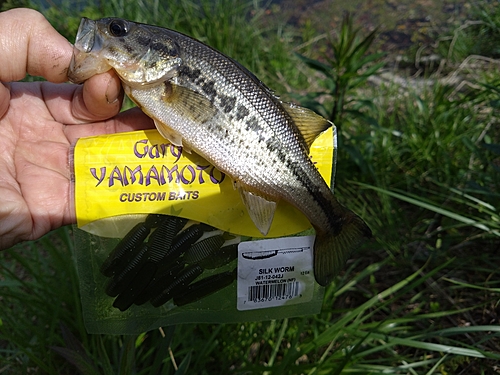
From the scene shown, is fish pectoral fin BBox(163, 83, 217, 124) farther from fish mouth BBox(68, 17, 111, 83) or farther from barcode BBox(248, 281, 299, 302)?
barcode BBox(248, 281, 299, 302)

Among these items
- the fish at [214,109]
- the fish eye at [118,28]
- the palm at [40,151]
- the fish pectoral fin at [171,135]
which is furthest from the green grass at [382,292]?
the fish eye at [118,28]

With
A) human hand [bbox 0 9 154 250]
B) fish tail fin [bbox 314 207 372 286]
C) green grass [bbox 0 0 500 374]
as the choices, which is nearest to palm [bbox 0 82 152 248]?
human hand [bbox 0 9 154 250]

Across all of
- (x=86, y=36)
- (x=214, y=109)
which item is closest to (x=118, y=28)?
(x=86, y=36)

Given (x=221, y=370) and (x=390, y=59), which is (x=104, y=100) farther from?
(x=390, y=59)

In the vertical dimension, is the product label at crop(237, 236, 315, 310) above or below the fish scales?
below

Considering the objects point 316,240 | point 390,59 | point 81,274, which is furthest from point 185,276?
point 390,59

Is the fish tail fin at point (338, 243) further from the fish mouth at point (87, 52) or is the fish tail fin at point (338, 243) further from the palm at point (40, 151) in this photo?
the fish mouth at point (87, 52)
